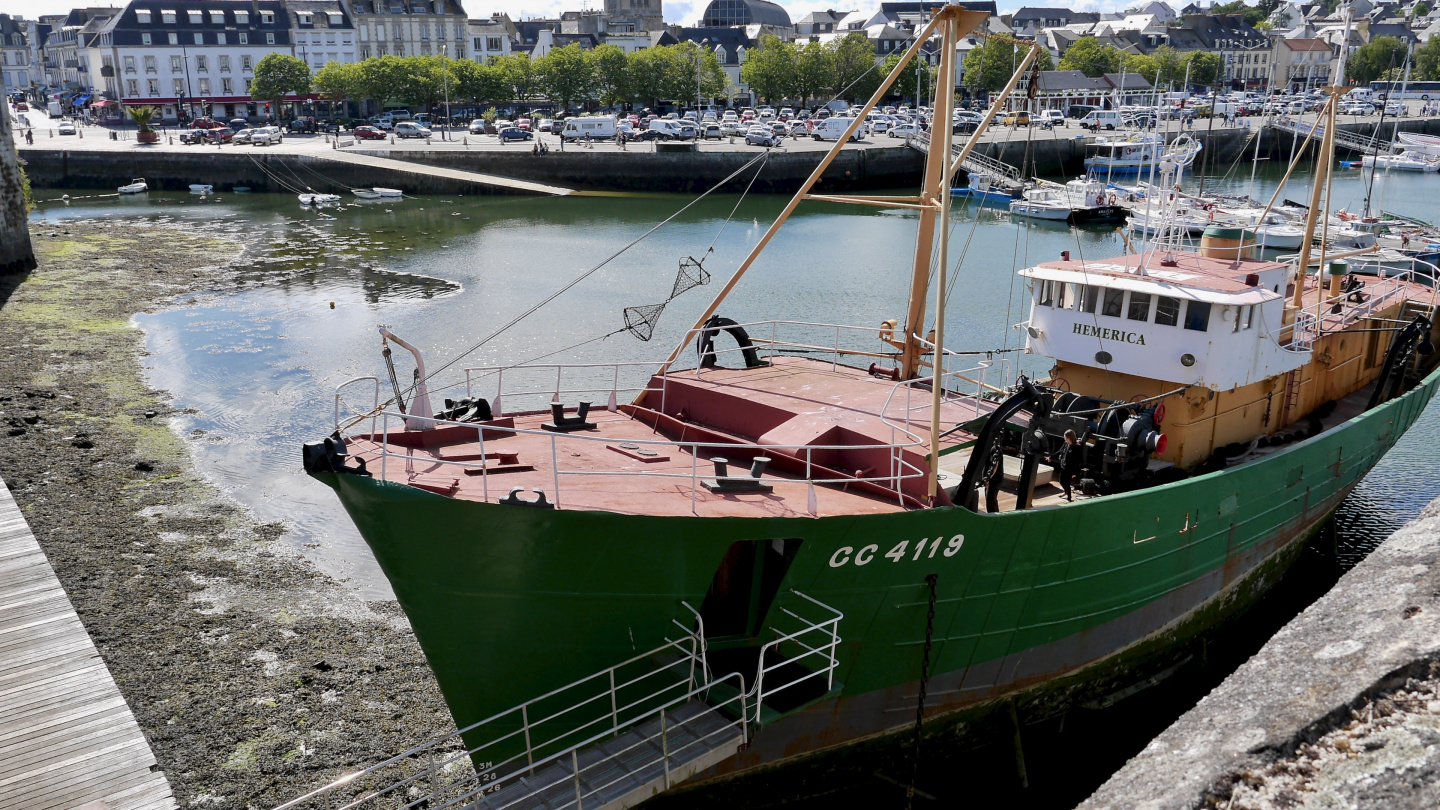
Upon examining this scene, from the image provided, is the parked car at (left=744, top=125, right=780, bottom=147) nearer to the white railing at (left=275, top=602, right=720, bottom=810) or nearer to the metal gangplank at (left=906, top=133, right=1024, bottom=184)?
the metal gangplank at (left=906, top=133, right=1024, bottom=184)

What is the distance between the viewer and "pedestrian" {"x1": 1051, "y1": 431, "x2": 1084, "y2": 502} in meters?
11.5

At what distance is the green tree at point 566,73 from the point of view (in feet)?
274

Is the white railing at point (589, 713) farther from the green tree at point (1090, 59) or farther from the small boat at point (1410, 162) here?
the green tree at point (1090, 59)

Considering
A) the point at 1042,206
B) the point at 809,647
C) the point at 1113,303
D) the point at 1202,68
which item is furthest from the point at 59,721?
the point at 1202,68

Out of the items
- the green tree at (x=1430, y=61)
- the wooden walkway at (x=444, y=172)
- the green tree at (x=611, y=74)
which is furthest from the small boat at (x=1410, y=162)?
the green tree at (x=611, y=74)

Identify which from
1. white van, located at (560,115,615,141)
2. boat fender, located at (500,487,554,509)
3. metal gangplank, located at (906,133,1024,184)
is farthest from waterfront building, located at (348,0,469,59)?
boat fender, located at (500,487,554,509)

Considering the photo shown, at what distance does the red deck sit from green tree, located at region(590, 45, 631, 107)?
76.5 meters

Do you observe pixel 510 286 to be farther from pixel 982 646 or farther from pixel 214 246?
pixel 982 646

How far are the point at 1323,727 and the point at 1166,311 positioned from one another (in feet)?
24.7

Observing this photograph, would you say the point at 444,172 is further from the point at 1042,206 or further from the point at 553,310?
the point at 1042,206

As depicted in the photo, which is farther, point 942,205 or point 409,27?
point 409,27

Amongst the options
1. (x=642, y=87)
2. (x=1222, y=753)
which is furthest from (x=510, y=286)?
(x=642, y=87)

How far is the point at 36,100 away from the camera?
12825 centimetres

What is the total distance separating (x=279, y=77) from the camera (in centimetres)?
8531
